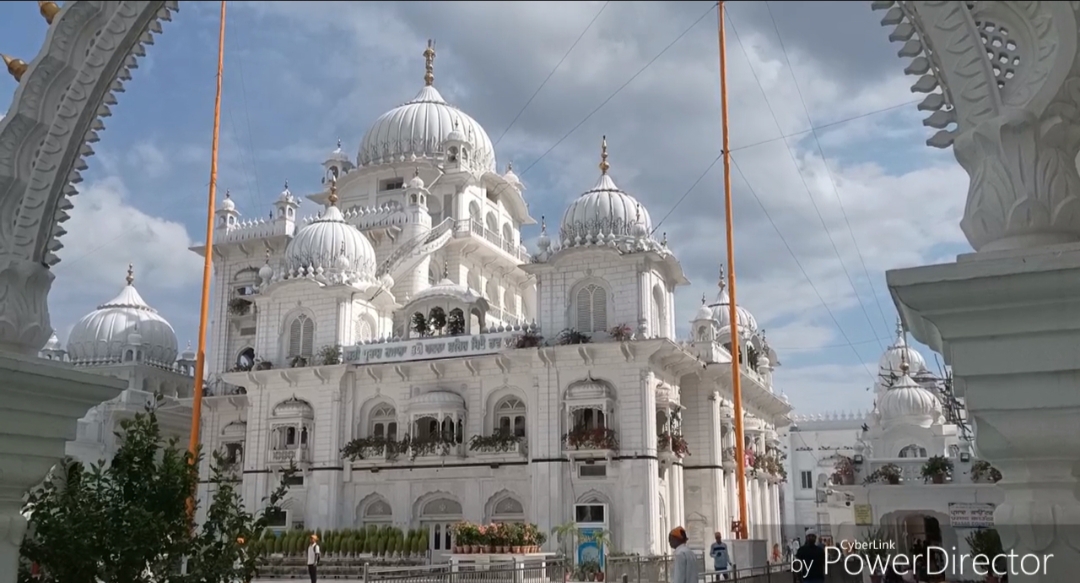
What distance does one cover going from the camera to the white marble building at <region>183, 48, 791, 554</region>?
1330 inches

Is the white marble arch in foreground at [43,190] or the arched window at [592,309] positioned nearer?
the white marble arch in foreground at [43,190]

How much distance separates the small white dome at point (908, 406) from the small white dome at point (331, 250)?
2425 centimetres

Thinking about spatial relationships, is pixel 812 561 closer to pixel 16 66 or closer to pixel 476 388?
pixel 16 66

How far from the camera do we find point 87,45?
7.30m

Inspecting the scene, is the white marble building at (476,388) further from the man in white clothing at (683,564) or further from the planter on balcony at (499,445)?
the man in white clothing at (683,564)

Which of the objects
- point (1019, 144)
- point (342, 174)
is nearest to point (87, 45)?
point (1019, 144)

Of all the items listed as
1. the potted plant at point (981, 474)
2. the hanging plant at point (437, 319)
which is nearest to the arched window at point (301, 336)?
the hanging plant at point (437, 319)

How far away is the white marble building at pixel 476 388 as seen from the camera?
3378 cm

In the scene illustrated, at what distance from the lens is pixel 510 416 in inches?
A: 1421

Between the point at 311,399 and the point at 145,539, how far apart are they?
100.0 feet

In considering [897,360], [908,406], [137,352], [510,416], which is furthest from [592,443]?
[897,360]

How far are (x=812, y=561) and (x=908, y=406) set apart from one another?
31144 mm

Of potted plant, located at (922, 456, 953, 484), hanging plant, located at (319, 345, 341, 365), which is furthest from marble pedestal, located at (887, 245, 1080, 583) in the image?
hanging plant, located at (319, 345, 341, 365)

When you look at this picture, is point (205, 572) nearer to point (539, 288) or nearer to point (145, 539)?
point (145, 539)
